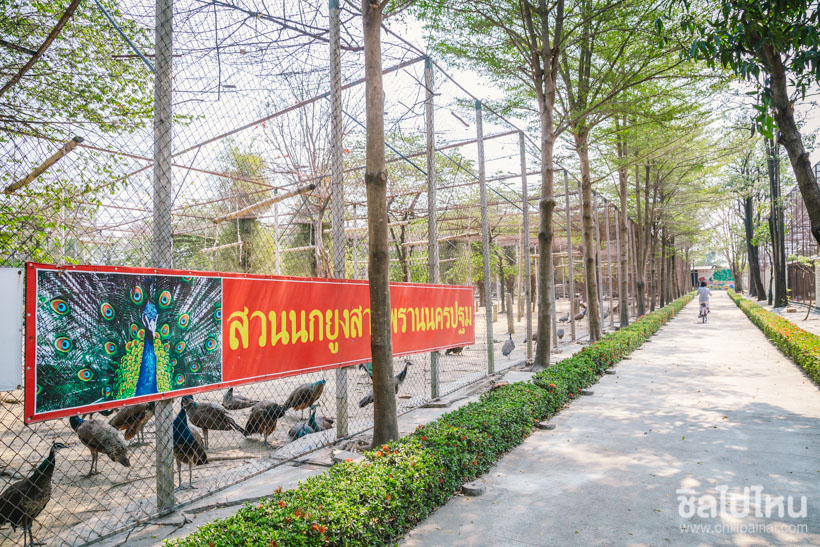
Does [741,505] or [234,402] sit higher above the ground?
[234,402]

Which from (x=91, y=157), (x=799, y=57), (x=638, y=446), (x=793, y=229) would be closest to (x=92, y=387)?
(x=91, y=157)

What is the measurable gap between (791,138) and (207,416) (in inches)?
294

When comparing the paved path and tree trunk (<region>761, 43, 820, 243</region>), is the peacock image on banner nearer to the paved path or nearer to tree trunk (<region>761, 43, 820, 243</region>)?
the paved path

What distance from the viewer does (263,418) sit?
19.2 feet

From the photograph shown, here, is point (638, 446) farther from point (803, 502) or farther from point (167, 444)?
point (167, 444)

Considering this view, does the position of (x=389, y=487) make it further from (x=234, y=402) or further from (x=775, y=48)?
(x=775, y=48)

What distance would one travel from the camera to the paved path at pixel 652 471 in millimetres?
3379

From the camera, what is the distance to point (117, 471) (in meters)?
5.16

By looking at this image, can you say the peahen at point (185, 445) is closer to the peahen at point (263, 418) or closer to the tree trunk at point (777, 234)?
the peahen at point (263, 418)

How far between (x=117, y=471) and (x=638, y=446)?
5442mm

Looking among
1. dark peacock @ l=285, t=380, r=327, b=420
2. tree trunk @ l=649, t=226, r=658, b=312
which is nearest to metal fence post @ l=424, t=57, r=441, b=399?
dark peacock @ l=285, t=380, r=327, b=420

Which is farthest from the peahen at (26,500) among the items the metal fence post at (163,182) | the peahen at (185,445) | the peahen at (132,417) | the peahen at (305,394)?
the peahen at (305,394)

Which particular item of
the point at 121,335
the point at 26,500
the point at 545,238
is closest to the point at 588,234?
the point at 545,238

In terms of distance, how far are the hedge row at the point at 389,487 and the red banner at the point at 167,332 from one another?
3.48 feet
